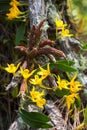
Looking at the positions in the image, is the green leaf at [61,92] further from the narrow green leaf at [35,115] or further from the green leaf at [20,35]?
the green leaf at [20,35]

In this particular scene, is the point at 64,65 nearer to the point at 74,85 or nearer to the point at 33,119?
the point at 74,85

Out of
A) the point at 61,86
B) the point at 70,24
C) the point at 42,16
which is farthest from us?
the point at 70,24

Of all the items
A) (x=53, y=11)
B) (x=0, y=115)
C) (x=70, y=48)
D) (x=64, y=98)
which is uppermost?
(x=53, y=11)

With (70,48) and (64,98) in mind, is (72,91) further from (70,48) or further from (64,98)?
(70,48)

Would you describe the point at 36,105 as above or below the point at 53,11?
below

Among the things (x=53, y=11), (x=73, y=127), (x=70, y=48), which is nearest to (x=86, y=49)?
(x=70, y=48)

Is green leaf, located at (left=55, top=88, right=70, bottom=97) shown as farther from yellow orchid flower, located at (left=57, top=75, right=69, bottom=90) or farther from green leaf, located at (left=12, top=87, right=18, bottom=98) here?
green leaf, located at (left=12, top=87, right=18, bottom=98)

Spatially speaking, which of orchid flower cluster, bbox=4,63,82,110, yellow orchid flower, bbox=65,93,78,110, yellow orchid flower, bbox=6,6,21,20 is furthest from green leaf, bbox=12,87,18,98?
yellow orchid flower, bbox=6,6,21,20

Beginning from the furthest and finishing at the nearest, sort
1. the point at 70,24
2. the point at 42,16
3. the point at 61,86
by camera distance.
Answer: the point at 70,24 < the point at 42,16 < the point at 61,86
